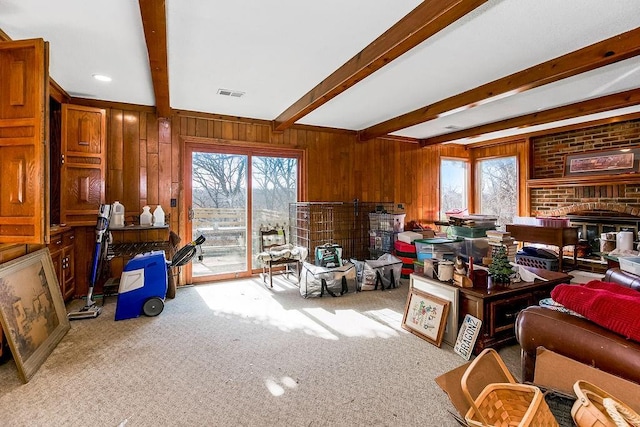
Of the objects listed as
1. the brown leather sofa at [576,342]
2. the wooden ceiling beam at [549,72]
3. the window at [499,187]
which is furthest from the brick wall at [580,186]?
the brown leather sofa at [576,342]

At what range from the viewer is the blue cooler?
122 inches

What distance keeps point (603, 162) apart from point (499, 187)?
Result: 5.49ft

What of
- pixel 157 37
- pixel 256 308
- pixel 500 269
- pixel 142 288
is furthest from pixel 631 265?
pixel 142 288

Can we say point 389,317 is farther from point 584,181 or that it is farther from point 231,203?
point 584,181

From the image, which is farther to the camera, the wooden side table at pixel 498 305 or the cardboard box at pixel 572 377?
the wooden side table at pixel 498 305

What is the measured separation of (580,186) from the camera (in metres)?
4.98

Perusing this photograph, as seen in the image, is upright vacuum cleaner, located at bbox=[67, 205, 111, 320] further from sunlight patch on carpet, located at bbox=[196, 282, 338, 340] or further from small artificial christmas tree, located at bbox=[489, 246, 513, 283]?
small artificial christmas tree, located at bbox=[489, 246, 513, 283]

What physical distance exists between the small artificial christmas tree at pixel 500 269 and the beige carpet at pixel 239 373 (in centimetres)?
54

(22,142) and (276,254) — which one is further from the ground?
(22,142)

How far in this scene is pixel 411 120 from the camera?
4449 mm

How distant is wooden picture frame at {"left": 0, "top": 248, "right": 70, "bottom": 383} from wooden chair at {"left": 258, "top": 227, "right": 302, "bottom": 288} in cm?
208

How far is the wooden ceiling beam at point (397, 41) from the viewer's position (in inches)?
73.2

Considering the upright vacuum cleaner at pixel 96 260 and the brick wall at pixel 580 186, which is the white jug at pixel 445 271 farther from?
the brick wall at pixel 580 186

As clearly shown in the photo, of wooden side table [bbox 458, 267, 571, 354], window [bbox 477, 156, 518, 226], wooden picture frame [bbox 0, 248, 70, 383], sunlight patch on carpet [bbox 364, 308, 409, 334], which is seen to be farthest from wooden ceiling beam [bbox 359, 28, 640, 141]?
wooden picture frame [bbox 0, 248, 70, 383]
